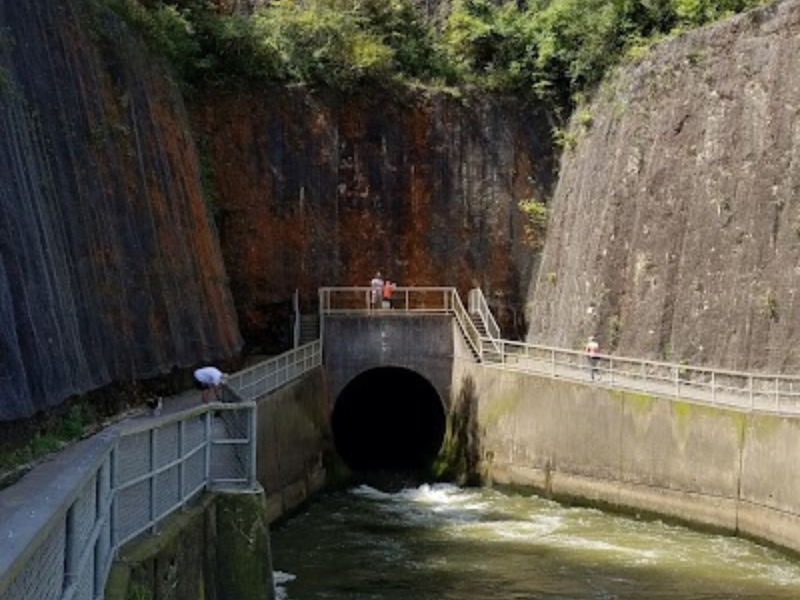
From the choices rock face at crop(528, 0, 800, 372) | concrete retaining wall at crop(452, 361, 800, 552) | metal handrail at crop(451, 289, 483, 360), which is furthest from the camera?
metal handrail at crop(451, 289, 483, 360)

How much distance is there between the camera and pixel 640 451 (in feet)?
83.8

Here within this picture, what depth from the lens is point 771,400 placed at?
22625 millimetres

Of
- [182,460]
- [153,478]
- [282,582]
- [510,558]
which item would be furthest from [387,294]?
[153,478]

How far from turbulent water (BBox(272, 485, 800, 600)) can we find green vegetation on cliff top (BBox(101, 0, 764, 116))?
16379 millimetres

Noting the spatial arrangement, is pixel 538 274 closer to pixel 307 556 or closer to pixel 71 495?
pixel 307 556

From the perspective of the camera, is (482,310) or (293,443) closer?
(293,443)

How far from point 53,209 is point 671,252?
1749cm

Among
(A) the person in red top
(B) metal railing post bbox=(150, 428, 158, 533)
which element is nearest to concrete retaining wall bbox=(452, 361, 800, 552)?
(A) the person in red top

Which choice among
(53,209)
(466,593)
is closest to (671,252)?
(466,593)

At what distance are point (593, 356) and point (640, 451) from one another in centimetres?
290

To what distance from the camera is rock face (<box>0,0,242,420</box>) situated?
48.4 feet

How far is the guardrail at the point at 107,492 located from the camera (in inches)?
183

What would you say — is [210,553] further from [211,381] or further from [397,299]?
[397,299]

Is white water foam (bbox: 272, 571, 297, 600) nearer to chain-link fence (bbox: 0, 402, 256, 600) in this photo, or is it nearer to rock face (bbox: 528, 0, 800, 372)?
chain-link fence (bbox: 0, 402, 256, 600)
